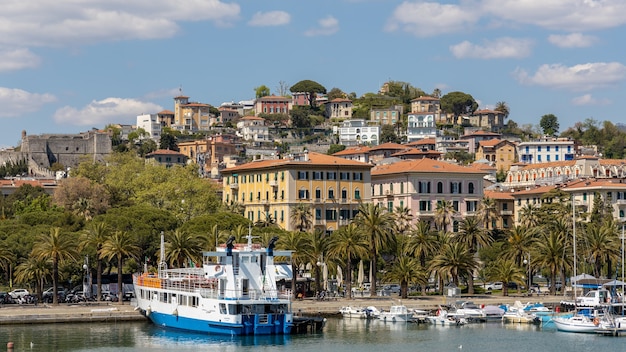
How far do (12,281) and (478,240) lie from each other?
42554 millimetres

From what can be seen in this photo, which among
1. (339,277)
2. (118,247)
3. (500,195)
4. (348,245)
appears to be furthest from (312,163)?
(118,247)

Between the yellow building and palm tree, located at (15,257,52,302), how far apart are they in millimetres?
36645

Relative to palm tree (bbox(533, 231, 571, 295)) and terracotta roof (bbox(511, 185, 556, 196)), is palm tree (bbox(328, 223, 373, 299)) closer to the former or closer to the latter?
palm tree (bbox(533, 231, 571, 295))

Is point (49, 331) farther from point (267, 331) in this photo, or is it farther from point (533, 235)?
point (533, 235)

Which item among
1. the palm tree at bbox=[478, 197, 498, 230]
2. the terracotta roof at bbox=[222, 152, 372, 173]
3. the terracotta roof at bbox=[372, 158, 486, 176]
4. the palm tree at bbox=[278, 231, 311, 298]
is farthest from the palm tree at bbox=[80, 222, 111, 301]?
the palm tree at bbox=[478, 197, 498, 230]

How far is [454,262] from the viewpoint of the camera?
96.3 m

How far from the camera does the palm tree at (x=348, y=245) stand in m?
95.3

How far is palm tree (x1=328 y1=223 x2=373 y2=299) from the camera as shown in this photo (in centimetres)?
9531

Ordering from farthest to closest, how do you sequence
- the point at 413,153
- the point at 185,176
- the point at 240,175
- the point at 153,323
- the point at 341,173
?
the point at 413,153 → the point at 185,176 → the point at 240,175 → the point at 341,173 → the point at 153,323

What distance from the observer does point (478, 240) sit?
108 metres

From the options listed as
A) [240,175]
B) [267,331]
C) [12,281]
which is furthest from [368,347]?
[240,175]

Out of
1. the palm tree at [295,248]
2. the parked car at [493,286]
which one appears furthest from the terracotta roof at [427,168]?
the palm tree at [295,248]

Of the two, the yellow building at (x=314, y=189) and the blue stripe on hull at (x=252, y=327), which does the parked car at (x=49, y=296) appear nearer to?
the blue stripe on hull at (x=252, y=327)

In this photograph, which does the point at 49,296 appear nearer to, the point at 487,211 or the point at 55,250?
the point at 55,250
